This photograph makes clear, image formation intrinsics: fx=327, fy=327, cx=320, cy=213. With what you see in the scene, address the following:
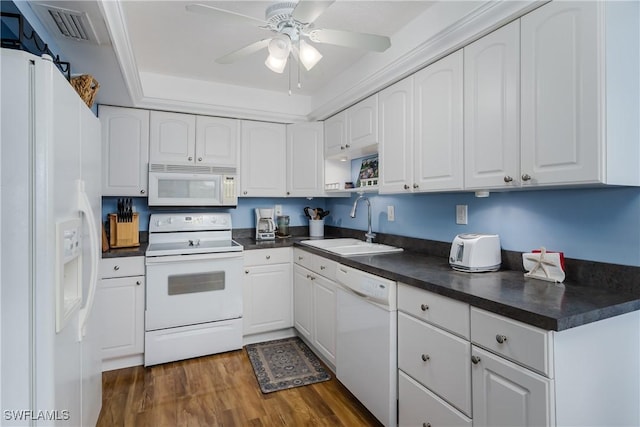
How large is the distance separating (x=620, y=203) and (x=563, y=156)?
0.35m

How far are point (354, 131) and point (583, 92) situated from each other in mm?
1699

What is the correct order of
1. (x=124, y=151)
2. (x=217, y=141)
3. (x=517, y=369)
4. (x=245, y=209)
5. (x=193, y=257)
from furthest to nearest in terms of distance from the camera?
(x=245, y=209), (x=217, y=141), (x=124, y=151), (x=193, y=257), (x=517, y=369)

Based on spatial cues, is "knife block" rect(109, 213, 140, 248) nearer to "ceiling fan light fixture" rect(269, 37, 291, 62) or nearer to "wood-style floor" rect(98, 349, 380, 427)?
"wood-style floor" rect(98, 349, 380, 427)

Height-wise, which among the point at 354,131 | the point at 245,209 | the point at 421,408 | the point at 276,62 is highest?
the point at 276,62

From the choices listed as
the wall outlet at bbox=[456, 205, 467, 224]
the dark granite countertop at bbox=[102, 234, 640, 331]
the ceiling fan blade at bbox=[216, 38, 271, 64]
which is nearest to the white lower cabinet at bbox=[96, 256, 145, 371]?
the ceiling fan blade at bbox=[216, 38, 271, 64]

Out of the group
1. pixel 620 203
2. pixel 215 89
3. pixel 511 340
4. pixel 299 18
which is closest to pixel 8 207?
pixel 299 18

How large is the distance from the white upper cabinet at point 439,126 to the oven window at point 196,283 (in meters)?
1.80

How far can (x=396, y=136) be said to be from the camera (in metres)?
2.26

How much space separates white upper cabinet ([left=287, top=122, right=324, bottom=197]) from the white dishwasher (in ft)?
4.38

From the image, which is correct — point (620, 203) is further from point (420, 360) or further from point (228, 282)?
point (228, 282)

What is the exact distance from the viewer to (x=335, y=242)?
9.87 ft

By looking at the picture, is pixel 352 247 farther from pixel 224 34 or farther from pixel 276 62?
pixel 224 34

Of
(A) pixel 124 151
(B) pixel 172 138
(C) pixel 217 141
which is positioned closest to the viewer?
(A) pixel 124 151

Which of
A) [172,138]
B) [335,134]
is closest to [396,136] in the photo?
[335,134]
